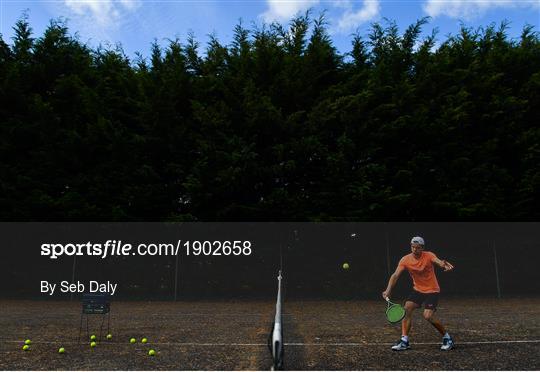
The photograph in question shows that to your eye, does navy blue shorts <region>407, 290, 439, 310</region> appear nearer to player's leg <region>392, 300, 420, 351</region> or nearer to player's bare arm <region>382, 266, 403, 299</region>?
player's leg <region>392, 300, 420, 351</region>

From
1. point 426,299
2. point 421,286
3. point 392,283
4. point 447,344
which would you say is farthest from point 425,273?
point 447,344

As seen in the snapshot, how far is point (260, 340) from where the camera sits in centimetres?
988

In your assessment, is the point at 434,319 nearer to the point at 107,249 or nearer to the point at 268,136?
the point at 268,136

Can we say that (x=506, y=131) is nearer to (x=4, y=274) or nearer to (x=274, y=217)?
(x=274, y=217)

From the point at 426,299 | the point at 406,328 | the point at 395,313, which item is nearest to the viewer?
the point at 406,328

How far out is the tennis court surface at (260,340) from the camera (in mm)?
7793

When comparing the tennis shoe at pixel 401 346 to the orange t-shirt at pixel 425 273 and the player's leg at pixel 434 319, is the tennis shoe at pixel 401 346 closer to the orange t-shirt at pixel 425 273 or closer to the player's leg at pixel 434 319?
the player's leg at pixel 434 319

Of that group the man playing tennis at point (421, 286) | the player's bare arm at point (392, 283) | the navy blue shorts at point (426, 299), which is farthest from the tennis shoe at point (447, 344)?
the player's bare arm at point (392, 283)

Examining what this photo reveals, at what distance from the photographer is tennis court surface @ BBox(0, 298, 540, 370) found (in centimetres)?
779

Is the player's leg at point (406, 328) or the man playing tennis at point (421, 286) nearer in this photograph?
the player's leg at point (406, 328)

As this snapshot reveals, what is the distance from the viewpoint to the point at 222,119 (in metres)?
20.7

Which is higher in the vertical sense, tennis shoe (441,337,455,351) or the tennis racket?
the tennis racket

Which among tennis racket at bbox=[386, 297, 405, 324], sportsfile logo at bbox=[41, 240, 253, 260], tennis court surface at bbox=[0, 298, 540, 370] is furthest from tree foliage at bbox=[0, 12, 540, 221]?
tennis racket at bbox=[386, 297, 405, 324]

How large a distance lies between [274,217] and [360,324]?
808cm
